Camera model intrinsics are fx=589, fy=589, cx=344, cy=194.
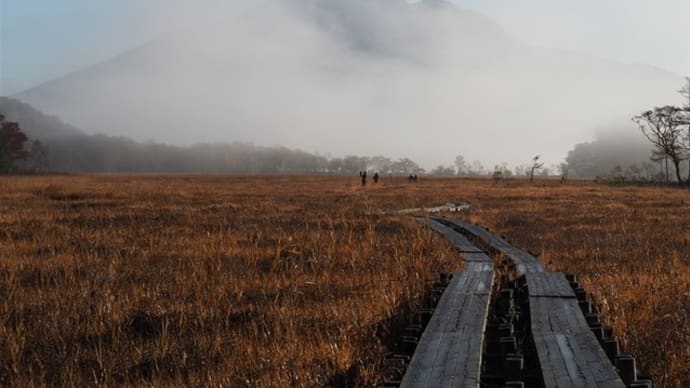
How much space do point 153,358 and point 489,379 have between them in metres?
2.84

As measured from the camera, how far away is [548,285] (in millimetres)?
7359

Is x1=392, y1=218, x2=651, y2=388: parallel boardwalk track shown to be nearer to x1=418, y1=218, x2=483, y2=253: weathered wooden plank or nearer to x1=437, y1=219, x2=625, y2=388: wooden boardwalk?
x1=437, y1=219, x2=625, y2=388: wooden boardwalk

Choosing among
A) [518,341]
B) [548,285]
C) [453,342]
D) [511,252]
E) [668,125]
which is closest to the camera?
[453,342]

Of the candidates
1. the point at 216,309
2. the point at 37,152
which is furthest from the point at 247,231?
the point at 37,152

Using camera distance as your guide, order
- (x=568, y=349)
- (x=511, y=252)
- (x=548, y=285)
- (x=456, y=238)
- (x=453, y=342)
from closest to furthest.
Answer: (x=568, y=349) < (x=453, y=342) < (x=548, y=285) < (x=511, y=252) < (x=456, y=238)

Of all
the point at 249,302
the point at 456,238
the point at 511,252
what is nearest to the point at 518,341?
the point at 249,302

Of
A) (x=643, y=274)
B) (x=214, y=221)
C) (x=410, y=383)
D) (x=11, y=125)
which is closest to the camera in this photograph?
(x=410, y=383)

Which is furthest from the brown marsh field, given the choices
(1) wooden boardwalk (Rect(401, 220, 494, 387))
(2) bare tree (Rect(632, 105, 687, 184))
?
(2) bare tree (Rect(632, 105, 687, 184))

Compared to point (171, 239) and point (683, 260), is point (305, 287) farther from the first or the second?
point (683, 260)

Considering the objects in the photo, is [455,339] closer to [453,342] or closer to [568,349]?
[453,342]

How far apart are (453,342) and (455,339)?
96 millimetres

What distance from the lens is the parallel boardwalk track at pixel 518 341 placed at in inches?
157

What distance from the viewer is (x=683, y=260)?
1050cm

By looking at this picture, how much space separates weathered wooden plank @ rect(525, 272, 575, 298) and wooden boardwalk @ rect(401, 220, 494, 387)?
527 mm
